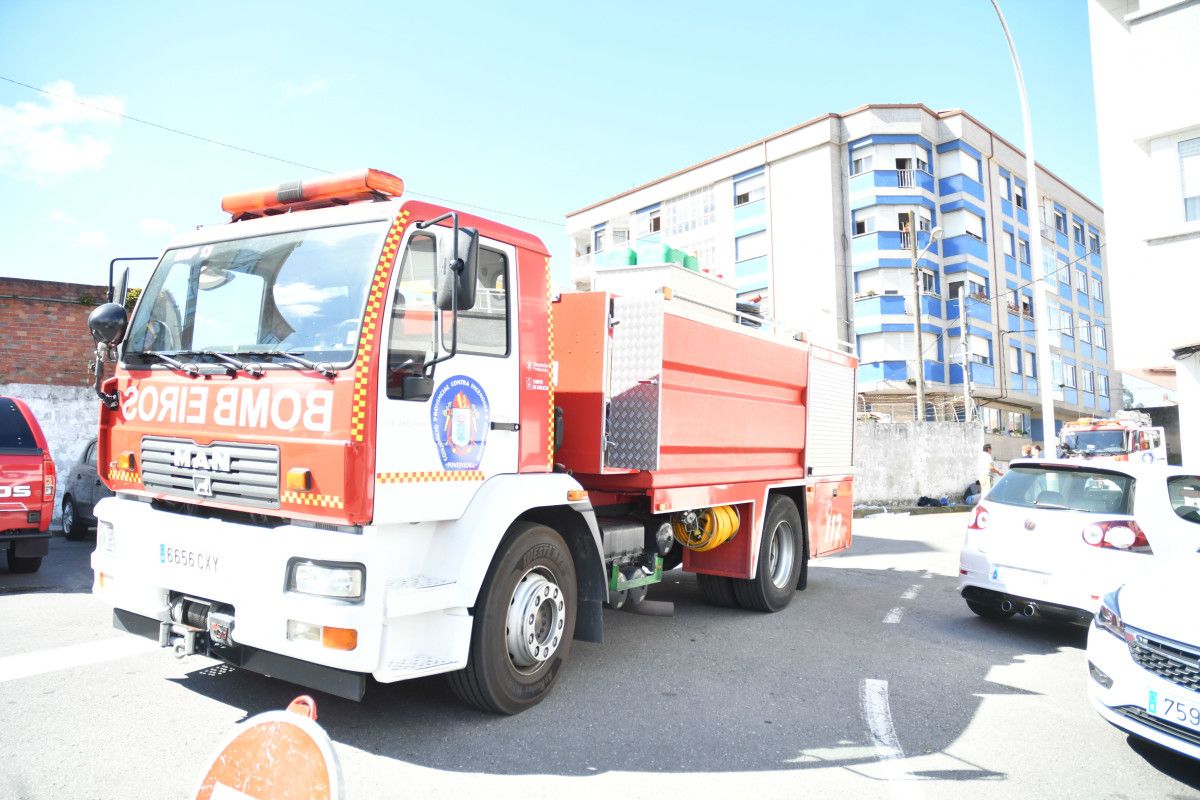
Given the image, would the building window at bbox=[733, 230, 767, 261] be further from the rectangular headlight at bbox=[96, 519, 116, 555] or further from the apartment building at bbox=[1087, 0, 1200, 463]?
the rectangular headlight at bbox=[96, 519, 116, 555]

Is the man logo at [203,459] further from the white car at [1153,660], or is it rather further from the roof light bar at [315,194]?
the white car at [1153,660]

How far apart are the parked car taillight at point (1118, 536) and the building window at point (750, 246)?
33.6m

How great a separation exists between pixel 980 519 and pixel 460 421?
5.01m

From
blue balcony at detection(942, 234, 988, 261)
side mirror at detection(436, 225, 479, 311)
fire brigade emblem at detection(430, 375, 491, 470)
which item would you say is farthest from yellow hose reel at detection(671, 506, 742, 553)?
blue balcony at detection(942, 234, 988, 261)

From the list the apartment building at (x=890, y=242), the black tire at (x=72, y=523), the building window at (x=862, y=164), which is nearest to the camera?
the black tire at (x=72, y=523)

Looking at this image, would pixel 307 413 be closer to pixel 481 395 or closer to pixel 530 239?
pixel 481 395

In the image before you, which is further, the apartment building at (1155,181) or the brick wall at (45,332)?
the brick wall at (45,332)

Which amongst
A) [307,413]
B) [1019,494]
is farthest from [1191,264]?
[307,413]

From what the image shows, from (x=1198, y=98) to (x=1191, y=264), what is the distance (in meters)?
2.47

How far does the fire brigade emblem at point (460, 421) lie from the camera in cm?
378

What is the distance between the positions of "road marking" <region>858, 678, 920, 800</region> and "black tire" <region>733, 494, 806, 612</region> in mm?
1927

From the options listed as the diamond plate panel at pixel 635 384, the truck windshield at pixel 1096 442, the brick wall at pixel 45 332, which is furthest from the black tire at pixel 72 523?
the truck windshield at pixel 1096 442

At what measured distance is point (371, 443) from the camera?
11.2 ft

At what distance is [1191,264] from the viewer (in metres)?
11.4
